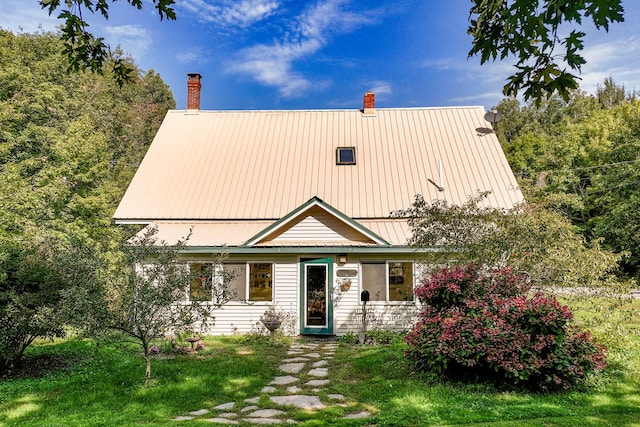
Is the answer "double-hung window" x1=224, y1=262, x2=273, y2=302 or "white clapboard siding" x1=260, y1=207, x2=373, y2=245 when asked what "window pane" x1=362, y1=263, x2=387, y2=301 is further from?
"double-hung window" x1=224, y1=262, x2=273, y2=302

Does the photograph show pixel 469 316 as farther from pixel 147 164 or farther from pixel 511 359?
pixel 147 164

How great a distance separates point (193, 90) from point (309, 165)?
6785mm

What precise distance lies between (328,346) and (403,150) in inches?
335

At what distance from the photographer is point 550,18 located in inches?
129

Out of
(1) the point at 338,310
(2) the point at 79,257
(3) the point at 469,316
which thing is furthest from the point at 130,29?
(1) the point at 338,310

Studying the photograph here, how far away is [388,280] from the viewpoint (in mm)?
12734

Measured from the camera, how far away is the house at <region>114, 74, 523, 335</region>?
12656 mm

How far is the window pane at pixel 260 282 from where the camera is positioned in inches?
507

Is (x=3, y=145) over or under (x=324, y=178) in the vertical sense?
over

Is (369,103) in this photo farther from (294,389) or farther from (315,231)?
(294,389)

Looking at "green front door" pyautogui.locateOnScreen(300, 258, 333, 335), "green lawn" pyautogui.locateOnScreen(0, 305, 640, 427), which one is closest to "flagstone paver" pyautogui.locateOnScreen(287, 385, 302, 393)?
"green lawn" pyautogui.locateOnScreen(0, 305, 640, 427)

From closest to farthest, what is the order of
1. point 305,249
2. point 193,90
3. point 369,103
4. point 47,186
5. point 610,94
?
point 305,249 < point 47,186 < point 369,103 < point 193,90 < point 610,94

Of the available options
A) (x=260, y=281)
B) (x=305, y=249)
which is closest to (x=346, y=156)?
(x=305, y=249)

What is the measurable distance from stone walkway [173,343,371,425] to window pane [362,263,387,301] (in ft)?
11.8
